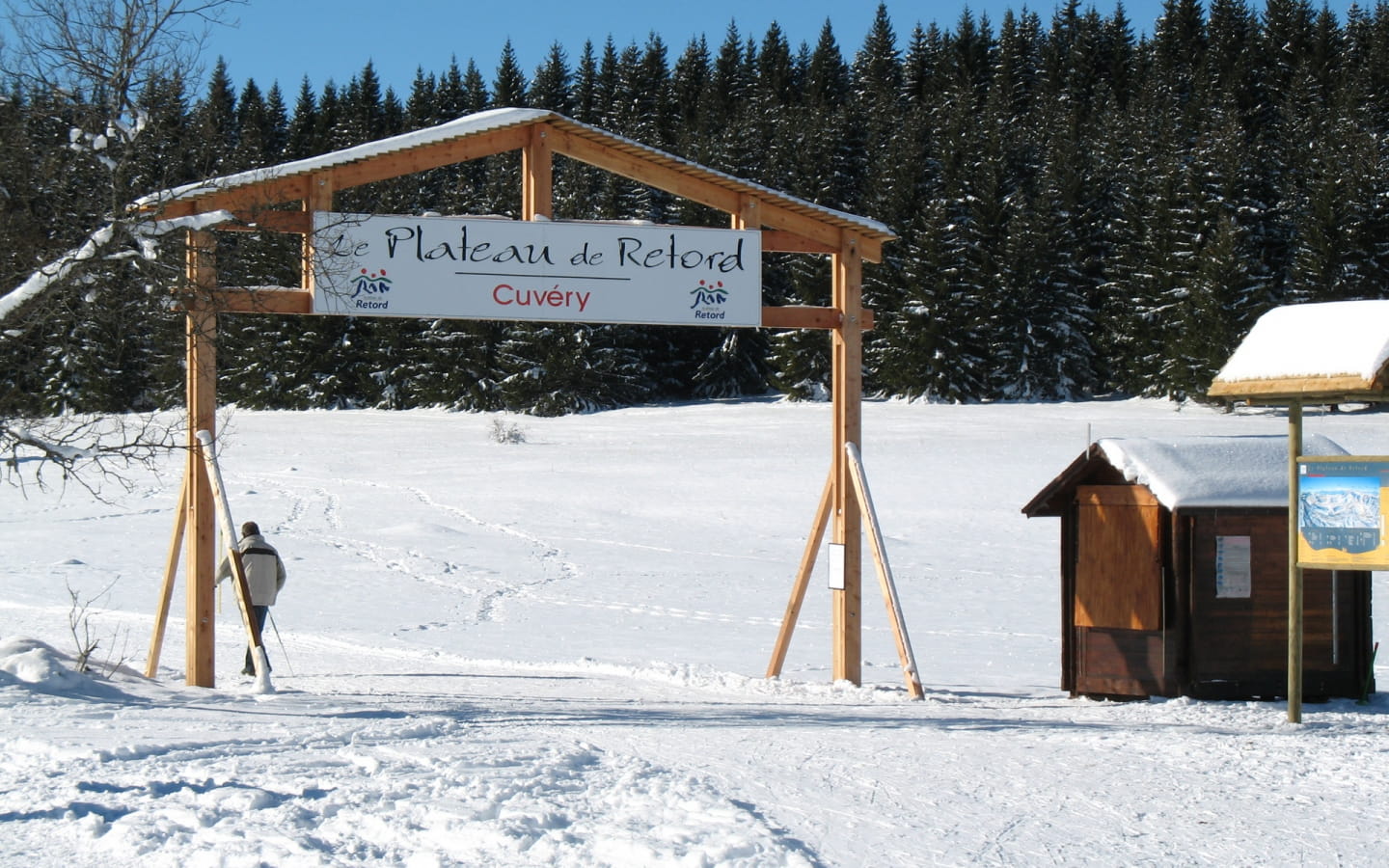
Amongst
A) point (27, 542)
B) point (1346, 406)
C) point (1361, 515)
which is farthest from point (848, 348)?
point (1346, 406)

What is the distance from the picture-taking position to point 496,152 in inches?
424

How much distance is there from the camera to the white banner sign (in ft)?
35.6

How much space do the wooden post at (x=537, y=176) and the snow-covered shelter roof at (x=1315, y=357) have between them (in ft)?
19.0

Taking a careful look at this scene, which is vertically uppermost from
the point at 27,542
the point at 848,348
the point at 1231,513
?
the point at 848,348

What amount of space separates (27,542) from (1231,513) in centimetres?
1983

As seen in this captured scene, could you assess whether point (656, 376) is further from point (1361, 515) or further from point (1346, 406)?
point (1361, 515)

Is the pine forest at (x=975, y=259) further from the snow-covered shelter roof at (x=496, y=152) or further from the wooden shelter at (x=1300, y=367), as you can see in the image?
the wooden shelter at (x=1300, y=367)

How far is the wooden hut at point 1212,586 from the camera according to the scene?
406 inches

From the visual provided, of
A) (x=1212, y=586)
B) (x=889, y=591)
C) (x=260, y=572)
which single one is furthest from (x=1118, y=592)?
(x=260, y=572)

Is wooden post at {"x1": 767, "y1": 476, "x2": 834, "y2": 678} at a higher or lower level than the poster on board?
lower

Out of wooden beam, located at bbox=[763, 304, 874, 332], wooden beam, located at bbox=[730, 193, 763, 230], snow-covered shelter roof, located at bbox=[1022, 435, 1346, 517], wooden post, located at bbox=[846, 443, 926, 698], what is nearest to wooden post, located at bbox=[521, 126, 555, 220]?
wooden beam, located at bbox=[730, 193, 763, 230]

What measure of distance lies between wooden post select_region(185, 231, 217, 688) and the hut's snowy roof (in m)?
7.37

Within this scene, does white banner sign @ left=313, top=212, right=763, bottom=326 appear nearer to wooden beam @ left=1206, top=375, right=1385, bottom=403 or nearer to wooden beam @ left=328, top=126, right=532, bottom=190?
wooden beam @ left=328, top=126, right=532, bottom=190

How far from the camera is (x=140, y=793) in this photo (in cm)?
534
